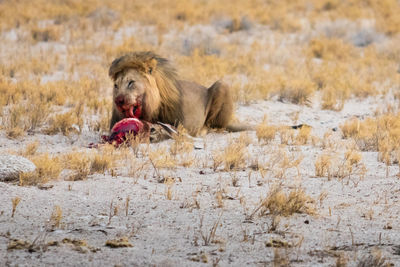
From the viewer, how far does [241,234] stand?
5152 mm

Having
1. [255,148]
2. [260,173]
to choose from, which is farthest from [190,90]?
[260,173]

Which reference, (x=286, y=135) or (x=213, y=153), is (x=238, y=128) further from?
(x=213, y=153)

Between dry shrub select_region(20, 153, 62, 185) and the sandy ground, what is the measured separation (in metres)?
0.11

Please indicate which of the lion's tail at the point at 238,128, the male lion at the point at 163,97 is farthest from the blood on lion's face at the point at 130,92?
the lion's tail at the point at 238,128

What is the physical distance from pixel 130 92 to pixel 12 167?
2.30 m

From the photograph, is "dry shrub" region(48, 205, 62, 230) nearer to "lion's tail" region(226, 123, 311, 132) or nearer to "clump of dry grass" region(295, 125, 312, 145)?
"clump of dry grass" region(295, 125, 312, 145)

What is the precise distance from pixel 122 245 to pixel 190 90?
4845mm

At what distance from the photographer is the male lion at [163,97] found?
8344 mm

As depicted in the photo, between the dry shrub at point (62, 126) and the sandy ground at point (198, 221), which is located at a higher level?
the dry shrub at point (62, 126)

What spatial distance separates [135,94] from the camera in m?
8.28

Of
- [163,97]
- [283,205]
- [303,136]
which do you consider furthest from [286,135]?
[283,205]

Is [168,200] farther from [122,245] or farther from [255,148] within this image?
[255,148]

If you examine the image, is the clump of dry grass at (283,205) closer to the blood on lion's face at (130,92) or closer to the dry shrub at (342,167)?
the dry shrub at (342,167)

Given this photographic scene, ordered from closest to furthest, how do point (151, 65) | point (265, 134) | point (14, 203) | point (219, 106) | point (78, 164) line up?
point (14, 203) → point (78, 164) → point (151, 65) → point (265, 134) → point (219, 106)
